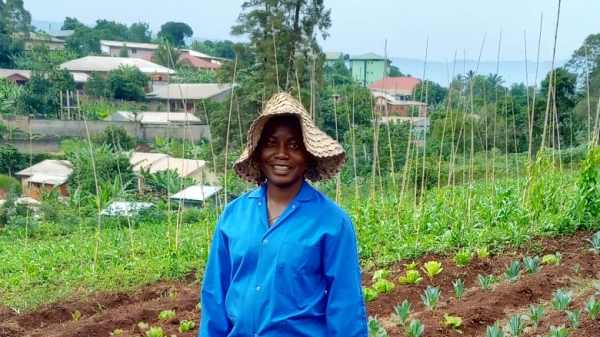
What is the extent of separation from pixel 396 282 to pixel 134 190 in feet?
47.7

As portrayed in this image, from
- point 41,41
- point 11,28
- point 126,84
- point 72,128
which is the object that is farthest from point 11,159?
point 11,28

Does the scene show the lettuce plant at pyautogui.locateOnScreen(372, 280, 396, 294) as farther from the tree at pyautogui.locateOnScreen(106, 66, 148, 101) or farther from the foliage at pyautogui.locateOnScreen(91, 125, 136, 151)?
the tree at pyautogui.locateOnScreen(106, 66, 148, 101)

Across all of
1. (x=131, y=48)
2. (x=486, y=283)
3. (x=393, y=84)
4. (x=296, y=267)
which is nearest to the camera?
(x=296, y=267)

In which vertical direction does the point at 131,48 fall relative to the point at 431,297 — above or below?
above

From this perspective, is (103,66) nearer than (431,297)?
No

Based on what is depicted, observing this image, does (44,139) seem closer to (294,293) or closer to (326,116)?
(326,116)

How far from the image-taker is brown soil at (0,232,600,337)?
3.96 meters

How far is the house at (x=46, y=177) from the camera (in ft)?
64.9

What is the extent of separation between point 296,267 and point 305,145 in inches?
14.9

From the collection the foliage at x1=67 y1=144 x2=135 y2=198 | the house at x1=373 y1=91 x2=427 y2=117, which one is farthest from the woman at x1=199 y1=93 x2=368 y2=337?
the foliage at x1=67 y1=144 x2=135 y2=198

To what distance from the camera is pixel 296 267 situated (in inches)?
75.0

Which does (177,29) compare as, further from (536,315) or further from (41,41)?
(536,315)

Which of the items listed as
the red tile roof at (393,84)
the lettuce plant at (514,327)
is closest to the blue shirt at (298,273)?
the lettuce plant at (514,327)

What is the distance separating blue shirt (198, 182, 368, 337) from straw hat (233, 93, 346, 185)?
0.48 ft
